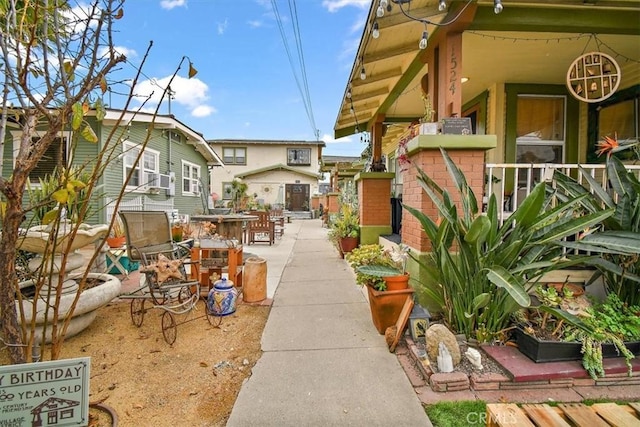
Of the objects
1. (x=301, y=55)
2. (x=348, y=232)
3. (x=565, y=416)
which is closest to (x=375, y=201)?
(x=348, y=232)

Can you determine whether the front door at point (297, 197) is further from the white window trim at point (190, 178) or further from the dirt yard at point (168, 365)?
the dirt yard at point (168, 365)

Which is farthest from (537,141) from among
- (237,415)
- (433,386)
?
(237,415)

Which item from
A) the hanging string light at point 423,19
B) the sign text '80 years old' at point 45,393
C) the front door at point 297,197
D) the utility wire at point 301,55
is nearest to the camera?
the sign text '80 years old' at point 45,393

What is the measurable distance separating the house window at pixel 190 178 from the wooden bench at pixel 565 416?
14.0 metres

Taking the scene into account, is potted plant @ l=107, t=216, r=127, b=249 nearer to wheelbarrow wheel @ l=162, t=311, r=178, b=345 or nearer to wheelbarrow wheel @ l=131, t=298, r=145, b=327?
wheelbarrow wheel @ l=131, t=298, r=145, b=327

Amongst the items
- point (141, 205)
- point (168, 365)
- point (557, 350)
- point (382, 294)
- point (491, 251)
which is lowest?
point (168, 365)

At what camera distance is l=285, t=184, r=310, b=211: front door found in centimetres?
2327

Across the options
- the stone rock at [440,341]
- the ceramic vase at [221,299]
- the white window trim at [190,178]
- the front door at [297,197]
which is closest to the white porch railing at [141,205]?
the white window trim at [190,178]

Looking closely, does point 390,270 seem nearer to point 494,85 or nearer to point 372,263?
point 372,263

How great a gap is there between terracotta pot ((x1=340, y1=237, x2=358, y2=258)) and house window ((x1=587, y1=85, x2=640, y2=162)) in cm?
420

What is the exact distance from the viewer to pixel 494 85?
212 inches

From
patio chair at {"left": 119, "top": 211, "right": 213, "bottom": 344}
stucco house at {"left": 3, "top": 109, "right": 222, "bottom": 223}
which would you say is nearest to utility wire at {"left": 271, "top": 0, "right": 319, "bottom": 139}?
stucco house at {"left": 3, "top": 109, "right": 222, "bottom": 223}

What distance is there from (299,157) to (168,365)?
2326 cm

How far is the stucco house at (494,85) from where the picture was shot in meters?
3.23
